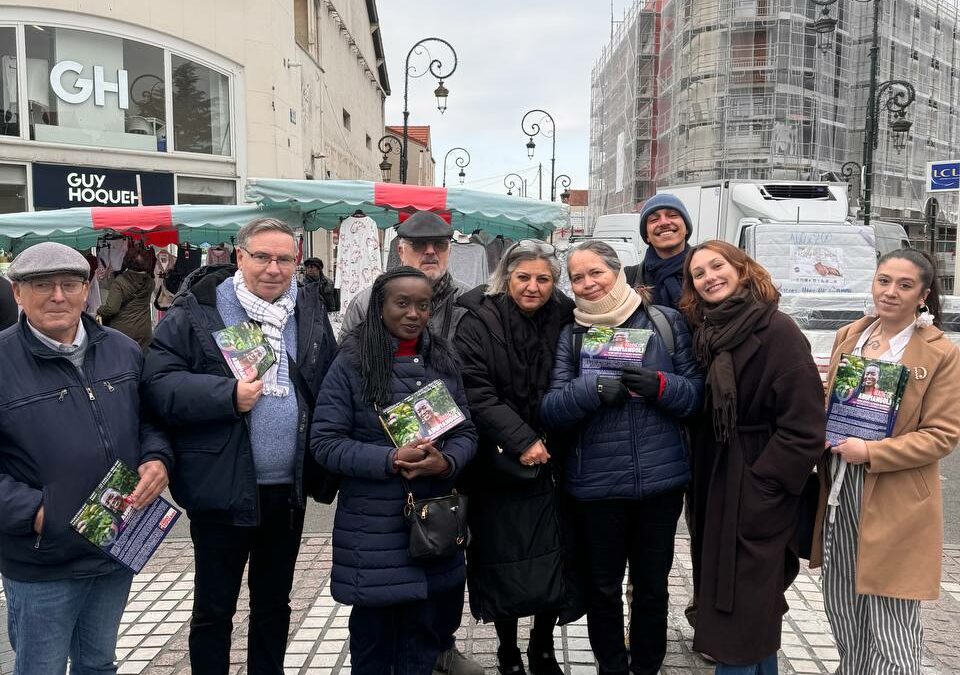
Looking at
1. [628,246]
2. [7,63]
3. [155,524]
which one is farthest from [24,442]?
[7,63]

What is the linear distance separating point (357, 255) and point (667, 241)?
19.6 feet

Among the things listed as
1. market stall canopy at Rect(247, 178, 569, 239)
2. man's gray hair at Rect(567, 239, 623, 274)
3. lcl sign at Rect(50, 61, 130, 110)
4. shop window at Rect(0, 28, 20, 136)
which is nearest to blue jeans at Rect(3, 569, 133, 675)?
man's gray hair at Rect(567, 239, 623, 274)

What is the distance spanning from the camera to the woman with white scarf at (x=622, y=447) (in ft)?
9.83

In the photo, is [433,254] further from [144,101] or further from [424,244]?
[144,101]

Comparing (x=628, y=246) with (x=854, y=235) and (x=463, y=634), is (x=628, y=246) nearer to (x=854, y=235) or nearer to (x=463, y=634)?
(x=854, y=235)

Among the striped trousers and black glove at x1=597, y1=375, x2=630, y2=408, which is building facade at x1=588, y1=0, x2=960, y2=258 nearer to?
the striped trousers

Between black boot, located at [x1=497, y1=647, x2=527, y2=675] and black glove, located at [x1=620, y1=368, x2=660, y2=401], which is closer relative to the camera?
black glove, located at [x1=620, y1=368, x2=660, y2=401]

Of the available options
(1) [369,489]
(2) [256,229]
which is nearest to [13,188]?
(2) [256,229]

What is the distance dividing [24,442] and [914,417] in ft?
9.86

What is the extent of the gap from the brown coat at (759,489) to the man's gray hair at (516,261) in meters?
0.85

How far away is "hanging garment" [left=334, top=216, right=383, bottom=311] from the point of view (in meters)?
9.14

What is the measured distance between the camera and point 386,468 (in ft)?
8.84

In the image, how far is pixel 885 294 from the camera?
9.27 ft

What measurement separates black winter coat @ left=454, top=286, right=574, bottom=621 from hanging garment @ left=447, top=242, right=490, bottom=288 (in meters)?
6.33
